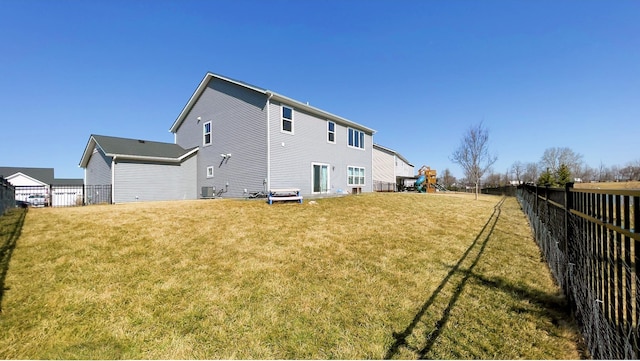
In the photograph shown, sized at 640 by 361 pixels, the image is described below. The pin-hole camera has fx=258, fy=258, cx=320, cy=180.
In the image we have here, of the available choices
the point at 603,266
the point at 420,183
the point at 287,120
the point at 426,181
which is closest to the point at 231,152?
the point at 287,120

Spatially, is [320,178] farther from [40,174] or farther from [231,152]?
[40,174]

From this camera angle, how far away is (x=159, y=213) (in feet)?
28.3

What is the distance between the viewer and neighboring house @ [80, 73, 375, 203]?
14.7 metres

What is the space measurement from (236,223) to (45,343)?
5.00m

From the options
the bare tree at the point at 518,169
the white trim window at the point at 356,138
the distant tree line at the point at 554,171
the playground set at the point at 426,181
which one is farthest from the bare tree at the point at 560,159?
the white trim window at the point at 356,138

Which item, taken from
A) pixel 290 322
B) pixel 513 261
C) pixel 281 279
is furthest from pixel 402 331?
pixel 513 261

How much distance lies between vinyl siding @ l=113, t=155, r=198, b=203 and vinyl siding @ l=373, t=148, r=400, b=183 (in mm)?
20251

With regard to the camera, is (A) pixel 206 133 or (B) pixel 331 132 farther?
(B) pixel 331 132

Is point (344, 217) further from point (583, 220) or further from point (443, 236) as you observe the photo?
point (583, 220)

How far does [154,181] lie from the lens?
16.5 m

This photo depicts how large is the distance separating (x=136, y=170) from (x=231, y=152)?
5.95 meters

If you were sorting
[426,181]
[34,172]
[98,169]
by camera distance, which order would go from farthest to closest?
[34,172], [426,181], [98,169]

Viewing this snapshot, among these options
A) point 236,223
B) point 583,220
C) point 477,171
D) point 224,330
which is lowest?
point 224,330

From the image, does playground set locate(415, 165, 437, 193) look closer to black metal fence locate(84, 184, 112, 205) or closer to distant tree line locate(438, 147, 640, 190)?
distant tree line locate(438, 147, 640, 190)
